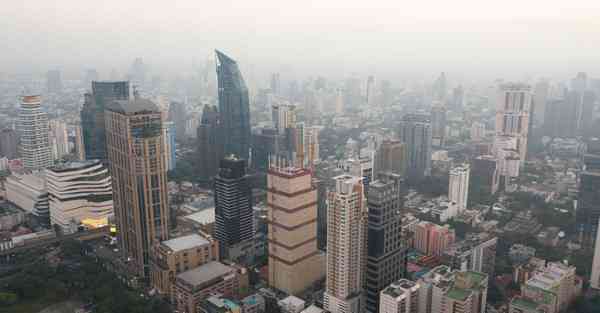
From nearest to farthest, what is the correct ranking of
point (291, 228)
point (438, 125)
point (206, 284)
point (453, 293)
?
1. point (453, 293)
2. point (206, 284)
3. point (291, 228)
4. point (438, 125)

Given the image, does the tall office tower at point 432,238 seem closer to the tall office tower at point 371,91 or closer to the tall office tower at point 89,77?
the tall office tower at point 89,77

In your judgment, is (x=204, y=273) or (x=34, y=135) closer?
(x=204, y=273)

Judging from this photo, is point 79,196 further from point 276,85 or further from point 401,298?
point 276,85

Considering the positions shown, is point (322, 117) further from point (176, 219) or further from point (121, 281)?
point (121, 281)

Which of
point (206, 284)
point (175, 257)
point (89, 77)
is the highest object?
point (89, 77)

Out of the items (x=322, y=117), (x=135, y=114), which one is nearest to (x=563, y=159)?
(x=322, y=117)

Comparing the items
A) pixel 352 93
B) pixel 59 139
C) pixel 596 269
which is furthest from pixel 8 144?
pixel 352 93
